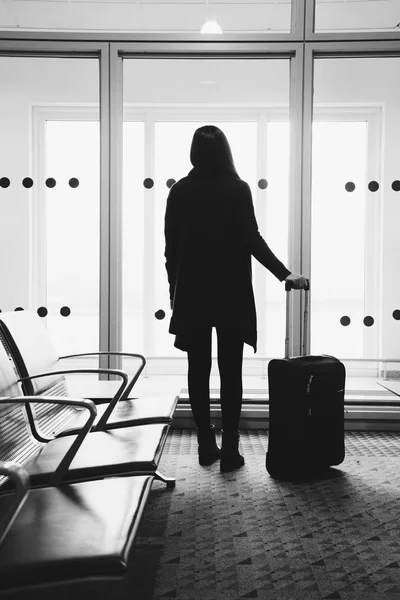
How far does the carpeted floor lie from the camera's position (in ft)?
5.40

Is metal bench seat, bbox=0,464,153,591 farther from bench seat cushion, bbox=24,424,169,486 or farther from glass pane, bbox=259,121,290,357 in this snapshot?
glass pane, bbox=259,121,290,357

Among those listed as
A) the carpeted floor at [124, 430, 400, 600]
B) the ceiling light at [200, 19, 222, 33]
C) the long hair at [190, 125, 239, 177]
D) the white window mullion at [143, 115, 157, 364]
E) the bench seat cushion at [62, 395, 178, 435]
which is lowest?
the carpeted floor at [124, 430, 400, 600]

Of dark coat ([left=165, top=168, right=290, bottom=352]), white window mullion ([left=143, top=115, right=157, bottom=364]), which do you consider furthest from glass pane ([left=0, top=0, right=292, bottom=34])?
dark coat ([left=165, top=168, right=290, bottom=352])

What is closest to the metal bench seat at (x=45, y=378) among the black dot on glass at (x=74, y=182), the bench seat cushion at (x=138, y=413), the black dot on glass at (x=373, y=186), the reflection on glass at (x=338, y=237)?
the bench seat cushion at (x=138, y=413)

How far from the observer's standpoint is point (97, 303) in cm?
378

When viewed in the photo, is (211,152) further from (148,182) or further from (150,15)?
(150,15)

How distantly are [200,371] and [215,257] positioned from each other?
57 cm

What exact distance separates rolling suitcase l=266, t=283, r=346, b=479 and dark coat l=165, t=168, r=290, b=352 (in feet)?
0.75

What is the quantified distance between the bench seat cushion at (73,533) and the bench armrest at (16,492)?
0.24ft

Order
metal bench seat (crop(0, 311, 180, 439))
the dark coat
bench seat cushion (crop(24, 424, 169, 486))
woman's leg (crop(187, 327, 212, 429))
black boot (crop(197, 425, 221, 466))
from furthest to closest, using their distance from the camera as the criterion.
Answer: black boot (crop(197, 425, 221, 466)) → woman's leg (crop(187, 327, 212, 429)) → the dark coat → metal bench seat (crop(0, 311, 180, 439)) → bench seat cushion (crop(24, 424, 169, 486))

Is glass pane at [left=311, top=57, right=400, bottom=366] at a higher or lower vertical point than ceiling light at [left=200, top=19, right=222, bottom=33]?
lower

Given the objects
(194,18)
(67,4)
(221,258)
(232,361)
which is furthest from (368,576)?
(67,4)

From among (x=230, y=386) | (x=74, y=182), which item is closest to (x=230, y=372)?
(x=230, y=386)

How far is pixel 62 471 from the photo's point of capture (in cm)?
138
